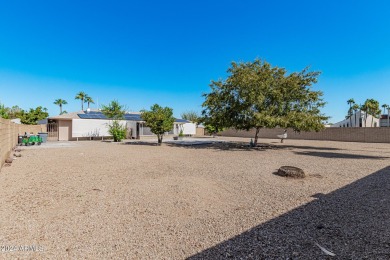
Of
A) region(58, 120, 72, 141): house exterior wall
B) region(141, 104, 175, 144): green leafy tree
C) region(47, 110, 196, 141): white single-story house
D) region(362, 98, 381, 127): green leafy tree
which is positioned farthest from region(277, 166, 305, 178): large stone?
region(362, 98, 381, 127): green leafy tree

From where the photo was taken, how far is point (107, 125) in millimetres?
27562

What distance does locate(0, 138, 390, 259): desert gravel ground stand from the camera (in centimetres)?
295

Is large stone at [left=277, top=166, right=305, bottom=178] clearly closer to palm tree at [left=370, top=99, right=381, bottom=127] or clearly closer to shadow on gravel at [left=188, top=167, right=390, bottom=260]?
shadow on gravel at [left=188, top=167, right=390, bottom=260]

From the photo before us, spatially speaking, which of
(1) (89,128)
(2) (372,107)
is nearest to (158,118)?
(1) (89,128)

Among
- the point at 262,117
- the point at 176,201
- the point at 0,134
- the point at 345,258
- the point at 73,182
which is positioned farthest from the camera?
the point at 262,117

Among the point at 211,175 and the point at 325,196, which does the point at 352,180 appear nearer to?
the point at 325,196

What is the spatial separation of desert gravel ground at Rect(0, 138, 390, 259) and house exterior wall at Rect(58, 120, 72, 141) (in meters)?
20.3

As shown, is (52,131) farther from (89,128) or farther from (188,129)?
(188,129)

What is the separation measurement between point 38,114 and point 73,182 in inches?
1318

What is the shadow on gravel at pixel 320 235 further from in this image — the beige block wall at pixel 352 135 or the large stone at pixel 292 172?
the beige block wall at pixel 352 135

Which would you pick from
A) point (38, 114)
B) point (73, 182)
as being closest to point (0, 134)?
point (73, 182)

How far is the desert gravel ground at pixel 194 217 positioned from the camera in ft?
9.66

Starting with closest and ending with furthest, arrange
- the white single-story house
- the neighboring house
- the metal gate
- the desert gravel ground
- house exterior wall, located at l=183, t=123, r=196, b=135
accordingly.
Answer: the desert gravel ground → the white single-story house → the metal gate → house exterior wall, located at l=183, t=123, r=196, b=135 → the neighboring house

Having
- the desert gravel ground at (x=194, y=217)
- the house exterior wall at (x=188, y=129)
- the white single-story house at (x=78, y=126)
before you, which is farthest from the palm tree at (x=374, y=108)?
the desert gravel ground at (x=194, y=217)
